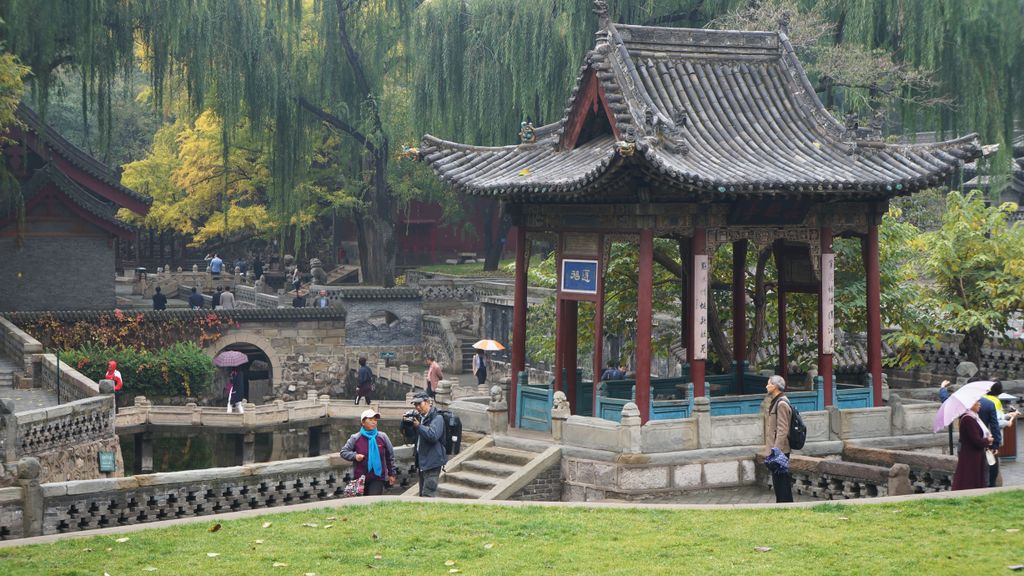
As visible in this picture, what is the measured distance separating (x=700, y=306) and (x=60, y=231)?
25.5m

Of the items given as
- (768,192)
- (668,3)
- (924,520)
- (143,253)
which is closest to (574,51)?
(668,3)

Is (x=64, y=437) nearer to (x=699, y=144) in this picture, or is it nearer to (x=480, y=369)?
(x=699, y=144)

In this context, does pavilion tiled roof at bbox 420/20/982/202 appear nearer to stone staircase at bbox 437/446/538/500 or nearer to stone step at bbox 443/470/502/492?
stone staircase at bbox 437/446/538/500

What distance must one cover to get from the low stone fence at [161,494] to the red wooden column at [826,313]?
5.79m

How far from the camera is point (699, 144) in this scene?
18.5 meters

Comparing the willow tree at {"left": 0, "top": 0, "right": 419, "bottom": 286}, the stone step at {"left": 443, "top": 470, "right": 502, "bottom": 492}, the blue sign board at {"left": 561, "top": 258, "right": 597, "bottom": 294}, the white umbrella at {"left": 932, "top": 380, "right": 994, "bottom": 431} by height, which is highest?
the willow tree at {"left": 0, "top": 0, "right": 419, "bottom": 286}

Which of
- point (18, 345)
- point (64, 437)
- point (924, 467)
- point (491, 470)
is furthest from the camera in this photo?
point (18, 345)

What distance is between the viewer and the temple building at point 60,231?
1476 inches

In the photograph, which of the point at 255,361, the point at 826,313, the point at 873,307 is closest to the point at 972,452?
the point at 826,313

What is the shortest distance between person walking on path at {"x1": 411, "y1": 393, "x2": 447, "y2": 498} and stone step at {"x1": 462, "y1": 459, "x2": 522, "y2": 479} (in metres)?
2.40

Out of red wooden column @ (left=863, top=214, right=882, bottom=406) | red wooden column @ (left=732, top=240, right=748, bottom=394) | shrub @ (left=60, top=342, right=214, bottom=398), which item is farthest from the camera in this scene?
shrub @ (left=60, top=342, right=214, bottom=398)

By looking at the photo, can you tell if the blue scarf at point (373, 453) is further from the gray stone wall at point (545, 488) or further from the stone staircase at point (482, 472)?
the gray stone wall at point (545, 488)

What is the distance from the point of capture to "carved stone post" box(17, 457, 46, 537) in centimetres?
1440

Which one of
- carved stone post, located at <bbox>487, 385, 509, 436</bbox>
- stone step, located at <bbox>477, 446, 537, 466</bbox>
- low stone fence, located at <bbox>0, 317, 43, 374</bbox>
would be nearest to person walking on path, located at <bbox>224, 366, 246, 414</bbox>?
low stone fence, located at <bbox>0, 317, 43, 374</bbox>
